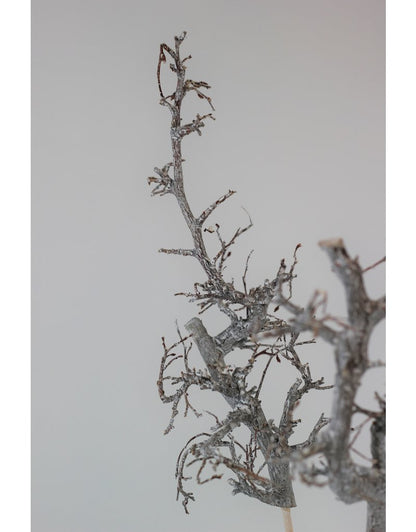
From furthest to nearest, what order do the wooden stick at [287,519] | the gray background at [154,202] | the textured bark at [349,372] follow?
the gray background at [154,202]
the wooden stick at [287,519]
the textured bark at [349,372]

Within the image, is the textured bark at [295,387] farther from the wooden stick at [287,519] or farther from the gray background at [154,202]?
the gray background at [154,202]

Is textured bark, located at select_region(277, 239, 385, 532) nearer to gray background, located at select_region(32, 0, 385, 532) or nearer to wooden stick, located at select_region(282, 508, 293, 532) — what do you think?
wooden stick, located at select_region(282, 508, 293, 532)

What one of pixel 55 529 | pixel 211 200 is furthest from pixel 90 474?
pixel 211 200

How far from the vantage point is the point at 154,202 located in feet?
5.82

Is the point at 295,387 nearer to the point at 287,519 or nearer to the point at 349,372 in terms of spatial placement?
the point at 287,519

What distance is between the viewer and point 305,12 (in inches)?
71.6

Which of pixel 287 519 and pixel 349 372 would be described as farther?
pixel 287 519

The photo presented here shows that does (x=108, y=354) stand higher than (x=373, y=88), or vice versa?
(x=373, y=88)

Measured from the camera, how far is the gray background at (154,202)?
5.69 feet

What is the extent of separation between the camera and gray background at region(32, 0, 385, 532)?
5.69 feet

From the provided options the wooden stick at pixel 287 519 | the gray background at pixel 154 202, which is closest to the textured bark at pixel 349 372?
the wooden stick at pixel 287 519

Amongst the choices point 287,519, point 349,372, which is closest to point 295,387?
point 287,519

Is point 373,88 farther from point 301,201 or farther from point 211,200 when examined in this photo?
point 211,200

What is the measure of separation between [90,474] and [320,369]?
28.0 inches
